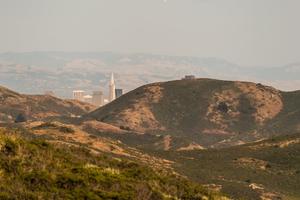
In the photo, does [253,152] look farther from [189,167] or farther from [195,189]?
[195,189]

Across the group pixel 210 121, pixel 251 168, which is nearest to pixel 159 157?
pixel 251 168

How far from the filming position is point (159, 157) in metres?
82.4

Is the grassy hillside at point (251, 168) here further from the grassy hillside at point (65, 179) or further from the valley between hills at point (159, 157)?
the grassy hillside at point (65, 179)

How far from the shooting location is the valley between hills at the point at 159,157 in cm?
2339

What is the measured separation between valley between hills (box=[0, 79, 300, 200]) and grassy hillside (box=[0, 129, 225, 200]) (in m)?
0.05

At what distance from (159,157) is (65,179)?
59650 mm

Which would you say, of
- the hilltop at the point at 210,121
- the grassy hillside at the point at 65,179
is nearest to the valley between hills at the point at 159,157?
the grassy hillside at the point at 65,179

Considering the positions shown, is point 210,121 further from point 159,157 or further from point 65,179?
point 65,179

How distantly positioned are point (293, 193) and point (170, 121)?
429 ft

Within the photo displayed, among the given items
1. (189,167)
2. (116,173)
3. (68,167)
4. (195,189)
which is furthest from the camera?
(189,167)

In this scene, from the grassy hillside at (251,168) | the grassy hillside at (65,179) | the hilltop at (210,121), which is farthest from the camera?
the hilltop at (210,121)

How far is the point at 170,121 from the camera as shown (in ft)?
635

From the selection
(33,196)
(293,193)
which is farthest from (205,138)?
(33,196)

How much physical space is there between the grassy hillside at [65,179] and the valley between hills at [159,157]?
0.05 meters
